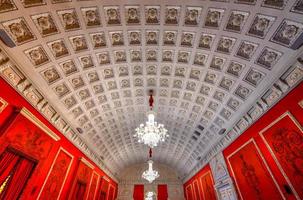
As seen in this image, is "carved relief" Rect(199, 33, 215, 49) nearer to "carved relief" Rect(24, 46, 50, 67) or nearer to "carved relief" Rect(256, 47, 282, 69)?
"carved relief" Rect(256, 47, 282, 69)

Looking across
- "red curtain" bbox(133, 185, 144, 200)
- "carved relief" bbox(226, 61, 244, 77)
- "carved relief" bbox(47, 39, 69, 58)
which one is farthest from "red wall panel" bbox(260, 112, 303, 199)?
"red curtain" bbox(133, 185, 144, 200)

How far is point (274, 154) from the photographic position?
20.0 ft

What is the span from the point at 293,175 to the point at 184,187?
51.1ft

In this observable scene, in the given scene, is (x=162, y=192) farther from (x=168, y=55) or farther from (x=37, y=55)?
(x=37, y=55)

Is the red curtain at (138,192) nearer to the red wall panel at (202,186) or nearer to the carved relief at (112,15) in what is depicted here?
the red wall panel at (202,186)

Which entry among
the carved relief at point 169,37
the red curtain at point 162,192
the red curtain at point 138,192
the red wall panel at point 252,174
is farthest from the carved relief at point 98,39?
the red curtain at point 162,192

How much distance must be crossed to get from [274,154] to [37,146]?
9.02 m

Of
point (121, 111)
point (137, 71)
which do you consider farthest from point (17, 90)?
point (121, 111)

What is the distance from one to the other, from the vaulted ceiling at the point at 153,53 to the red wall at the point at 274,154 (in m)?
1.03

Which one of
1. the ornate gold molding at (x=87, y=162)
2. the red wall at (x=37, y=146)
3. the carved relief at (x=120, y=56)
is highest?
the carved relief at (x=120, y=56)

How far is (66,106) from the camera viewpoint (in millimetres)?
8148

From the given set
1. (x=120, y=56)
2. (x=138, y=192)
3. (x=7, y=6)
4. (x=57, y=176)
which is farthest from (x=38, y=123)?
(x=138, y=192)

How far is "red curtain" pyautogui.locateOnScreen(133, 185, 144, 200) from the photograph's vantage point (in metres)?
19.0

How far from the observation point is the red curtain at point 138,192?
62.3 ft
